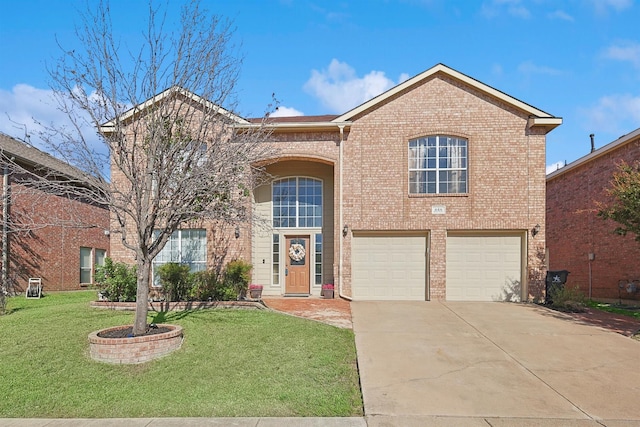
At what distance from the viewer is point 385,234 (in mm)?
13961

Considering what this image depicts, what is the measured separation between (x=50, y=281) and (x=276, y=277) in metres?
10.0

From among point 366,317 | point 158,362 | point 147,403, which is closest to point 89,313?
point 158,362

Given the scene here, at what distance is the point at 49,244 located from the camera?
1714 centimetres

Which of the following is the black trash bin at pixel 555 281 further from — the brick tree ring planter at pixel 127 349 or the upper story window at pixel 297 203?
the brick tree ring planter at pixel 127 349

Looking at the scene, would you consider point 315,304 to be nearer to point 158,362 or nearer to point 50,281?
point 158,362

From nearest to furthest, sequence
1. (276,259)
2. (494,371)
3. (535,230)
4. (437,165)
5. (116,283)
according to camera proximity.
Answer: (494,371), (116,283), (535,230), (437,165), (276,259)

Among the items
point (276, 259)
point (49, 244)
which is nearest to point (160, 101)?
point (276, 259)

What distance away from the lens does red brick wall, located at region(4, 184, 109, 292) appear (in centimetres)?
1552

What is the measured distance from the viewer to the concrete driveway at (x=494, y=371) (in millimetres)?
5148

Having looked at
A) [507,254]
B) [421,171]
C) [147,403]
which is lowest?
[147,403]

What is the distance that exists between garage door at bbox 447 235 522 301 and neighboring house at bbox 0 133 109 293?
40.7 feet

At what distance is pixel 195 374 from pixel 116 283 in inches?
253

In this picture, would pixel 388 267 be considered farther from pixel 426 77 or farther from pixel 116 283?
pixel 116 283

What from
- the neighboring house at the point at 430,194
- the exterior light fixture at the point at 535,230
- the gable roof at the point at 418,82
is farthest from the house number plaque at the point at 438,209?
the gable roof at the point at 418,82
